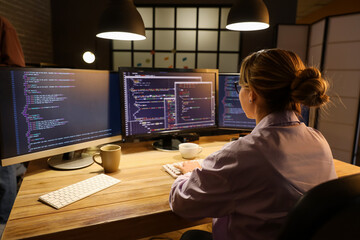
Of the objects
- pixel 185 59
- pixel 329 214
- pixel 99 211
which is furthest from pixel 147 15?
pixel 329 214

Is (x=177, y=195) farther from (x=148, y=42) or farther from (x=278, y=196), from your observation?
(x=148, y=42)

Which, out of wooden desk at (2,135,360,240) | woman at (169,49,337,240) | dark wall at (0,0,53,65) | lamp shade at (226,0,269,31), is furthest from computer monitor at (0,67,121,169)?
dark wall at (0,0,53,65)

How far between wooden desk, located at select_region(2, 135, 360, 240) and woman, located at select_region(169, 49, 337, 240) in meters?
0.08

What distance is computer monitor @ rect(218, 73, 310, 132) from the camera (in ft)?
5.20

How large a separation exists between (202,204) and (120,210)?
10.5 inches

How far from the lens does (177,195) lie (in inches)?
30.5

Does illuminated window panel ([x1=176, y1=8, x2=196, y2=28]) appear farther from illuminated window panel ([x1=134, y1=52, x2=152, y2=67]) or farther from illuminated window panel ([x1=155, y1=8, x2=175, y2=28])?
illuminated window panel ([x1=134, y1=52, x2=152, y2=67])

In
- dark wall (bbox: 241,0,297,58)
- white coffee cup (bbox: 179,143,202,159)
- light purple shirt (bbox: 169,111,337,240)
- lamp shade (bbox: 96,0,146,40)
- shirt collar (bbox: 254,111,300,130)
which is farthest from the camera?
dark wall (bbox: 241,0,297,58)

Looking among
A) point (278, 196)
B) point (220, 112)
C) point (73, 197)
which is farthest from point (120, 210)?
point (220, 112)

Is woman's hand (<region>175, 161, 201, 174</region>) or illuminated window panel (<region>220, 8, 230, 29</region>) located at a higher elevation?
illuminated window panel (<region>220, 8, 230, 29</region>)

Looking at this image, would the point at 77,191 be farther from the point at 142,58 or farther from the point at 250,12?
the point at 142,58

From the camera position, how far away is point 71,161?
1.16m

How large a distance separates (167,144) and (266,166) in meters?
0.88

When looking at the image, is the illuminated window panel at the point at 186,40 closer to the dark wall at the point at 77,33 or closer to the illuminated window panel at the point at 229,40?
the illuminated window panel at the point at 229,40
